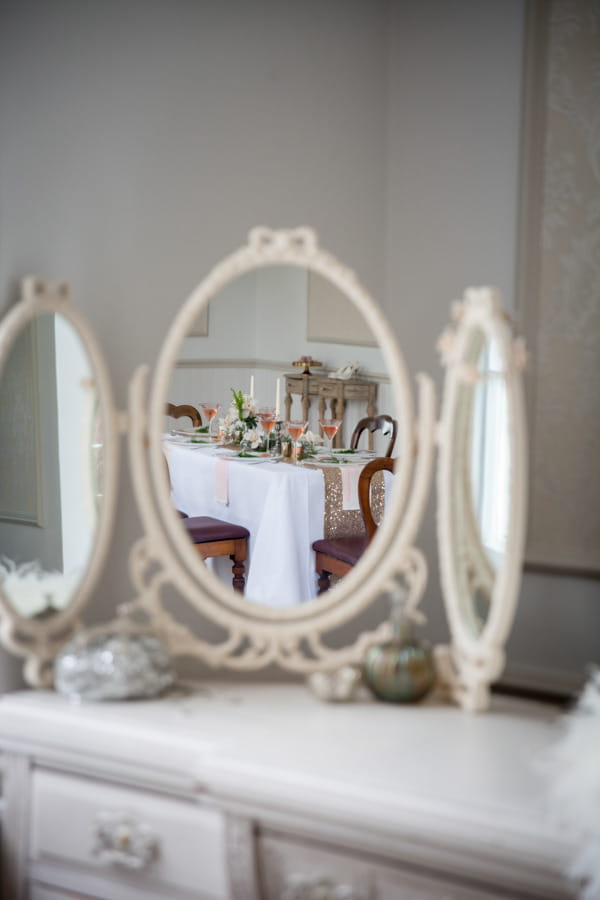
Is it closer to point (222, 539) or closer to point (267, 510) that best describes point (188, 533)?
point (222, 539)

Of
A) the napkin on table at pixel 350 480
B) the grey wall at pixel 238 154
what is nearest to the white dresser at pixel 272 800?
the grey wall at pixel 238 154

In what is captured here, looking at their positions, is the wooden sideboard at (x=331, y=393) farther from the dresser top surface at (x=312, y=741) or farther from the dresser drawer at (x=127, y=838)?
the dresser drawer at (x=127, y=838)

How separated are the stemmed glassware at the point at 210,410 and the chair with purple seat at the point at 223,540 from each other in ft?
0.63

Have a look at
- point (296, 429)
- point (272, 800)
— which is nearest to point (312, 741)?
point (272, 800)

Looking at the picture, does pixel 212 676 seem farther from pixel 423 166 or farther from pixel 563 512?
pixel 423 166

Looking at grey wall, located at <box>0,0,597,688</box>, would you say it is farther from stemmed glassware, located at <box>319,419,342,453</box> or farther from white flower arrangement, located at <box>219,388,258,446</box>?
stemmed glassware, located at <box>319,419,342,453</box>

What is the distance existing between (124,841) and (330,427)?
1.33 metres

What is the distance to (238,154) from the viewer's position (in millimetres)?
1562

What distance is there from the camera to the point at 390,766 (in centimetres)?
120

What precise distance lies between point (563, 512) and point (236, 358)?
85cm

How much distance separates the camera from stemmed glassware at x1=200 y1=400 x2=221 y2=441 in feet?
6.62

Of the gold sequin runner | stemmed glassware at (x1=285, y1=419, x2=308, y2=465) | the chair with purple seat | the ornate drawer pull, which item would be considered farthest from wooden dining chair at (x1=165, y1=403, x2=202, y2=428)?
the ornate drawer pull

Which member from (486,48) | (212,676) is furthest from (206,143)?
(212,676)

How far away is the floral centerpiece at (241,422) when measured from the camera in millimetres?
2160
